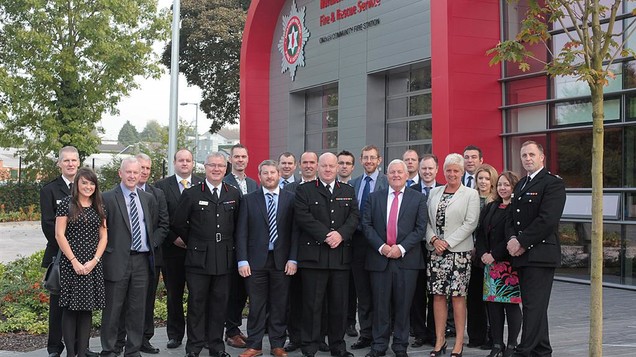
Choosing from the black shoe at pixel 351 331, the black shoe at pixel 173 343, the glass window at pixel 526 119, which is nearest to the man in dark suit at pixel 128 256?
the black shoe at pixel 173 343

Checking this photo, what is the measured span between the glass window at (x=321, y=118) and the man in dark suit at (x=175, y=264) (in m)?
13.6

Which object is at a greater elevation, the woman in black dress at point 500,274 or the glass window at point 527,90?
the glass window at point 527,90

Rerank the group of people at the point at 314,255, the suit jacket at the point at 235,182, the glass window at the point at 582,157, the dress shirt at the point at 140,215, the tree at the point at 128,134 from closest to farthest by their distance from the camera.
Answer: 1. the group of people at the point at 314,255
2. the dress shirt at the point at 140,215
3. the suit jacket at the point at 235,182
4. the glass window at the point at 582,157
5. the tree at the point at 128,134

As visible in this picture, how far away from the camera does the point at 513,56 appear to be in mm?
6422

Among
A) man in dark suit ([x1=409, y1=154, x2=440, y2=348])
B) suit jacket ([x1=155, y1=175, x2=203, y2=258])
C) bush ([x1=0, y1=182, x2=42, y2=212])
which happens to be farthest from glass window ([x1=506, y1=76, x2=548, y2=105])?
bush ([x1=0, y1=182, x2=42, y2=212])

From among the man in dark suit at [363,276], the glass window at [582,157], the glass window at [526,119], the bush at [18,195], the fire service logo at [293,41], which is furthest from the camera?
the bush at [18,195]

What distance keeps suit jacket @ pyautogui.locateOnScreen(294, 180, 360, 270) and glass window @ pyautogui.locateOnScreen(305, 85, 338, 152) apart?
14131mm

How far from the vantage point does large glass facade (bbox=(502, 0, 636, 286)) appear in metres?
12.5

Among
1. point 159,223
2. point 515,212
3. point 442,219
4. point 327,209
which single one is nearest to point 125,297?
point 159,223

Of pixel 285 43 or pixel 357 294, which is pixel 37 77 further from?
pixel 357 294

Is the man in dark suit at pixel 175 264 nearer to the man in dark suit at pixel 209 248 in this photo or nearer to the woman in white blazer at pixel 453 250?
the man in dark suit at pixel 209 248

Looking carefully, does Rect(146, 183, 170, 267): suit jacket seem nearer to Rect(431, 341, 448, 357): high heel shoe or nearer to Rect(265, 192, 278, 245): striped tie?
Rect(265, 192, 278, 245): striped tie

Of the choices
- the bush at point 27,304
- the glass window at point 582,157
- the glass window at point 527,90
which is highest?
the glass window at point 527,90

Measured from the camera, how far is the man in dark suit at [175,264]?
319 inches
